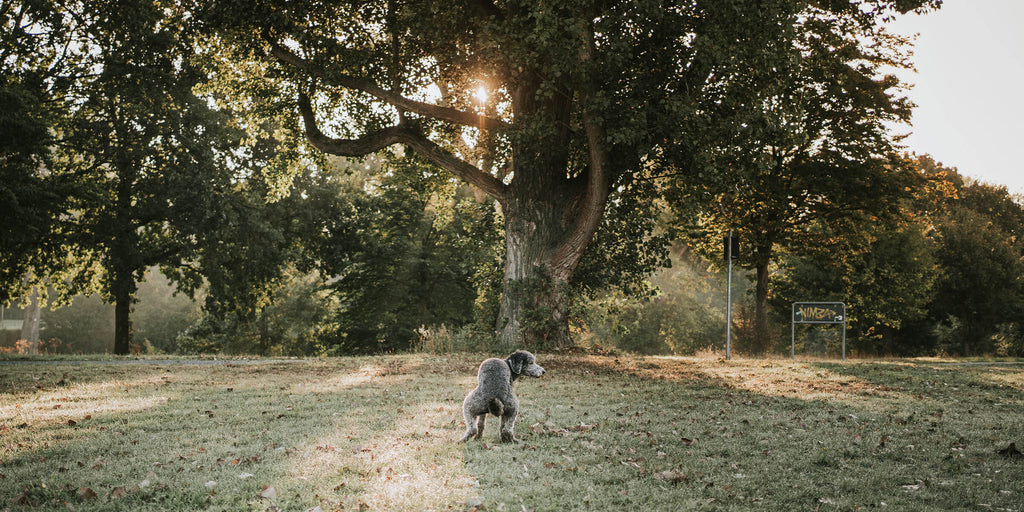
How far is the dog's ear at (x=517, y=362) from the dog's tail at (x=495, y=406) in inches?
Answer: 12.9

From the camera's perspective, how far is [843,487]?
5043 mm

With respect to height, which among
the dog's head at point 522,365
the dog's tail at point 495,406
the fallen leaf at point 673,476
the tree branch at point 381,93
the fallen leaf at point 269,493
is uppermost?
the tree branch at point 381,93

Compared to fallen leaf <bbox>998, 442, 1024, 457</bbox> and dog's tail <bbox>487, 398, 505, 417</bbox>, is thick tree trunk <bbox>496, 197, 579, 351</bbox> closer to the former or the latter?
dog's tail <bbox>487, 398, 505, 417</bbox>

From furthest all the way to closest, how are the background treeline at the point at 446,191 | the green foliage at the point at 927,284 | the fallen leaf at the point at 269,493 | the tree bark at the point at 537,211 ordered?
the green foliage at the point at 927,284
the tree bark at the point at 537,211
the background treeline at the point at 446,191
the fallen leaf at the point at 269,493

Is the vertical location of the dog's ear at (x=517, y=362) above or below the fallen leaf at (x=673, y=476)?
above

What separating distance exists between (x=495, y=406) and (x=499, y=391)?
0.48 ft

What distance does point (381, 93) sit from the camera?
15812 millimetres

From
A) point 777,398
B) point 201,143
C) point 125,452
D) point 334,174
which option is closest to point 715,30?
point 777,398

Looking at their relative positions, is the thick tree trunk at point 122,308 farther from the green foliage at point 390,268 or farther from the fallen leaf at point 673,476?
the fallen leaf at point 673,476

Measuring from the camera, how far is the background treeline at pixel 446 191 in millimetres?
13539

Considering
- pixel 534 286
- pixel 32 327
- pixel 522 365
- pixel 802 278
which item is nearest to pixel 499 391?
pixel 522 365

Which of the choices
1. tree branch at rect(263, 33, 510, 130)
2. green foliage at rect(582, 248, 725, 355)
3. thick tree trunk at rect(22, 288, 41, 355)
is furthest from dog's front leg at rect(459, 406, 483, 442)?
green foliage at rect(582, 248, 725, 355)

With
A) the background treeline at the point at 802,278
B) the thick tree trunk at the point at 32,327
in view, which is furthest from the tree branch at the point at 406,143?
the thick tree trunk at the point at 32,327

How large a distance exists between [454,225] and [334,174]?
609 centimetres
